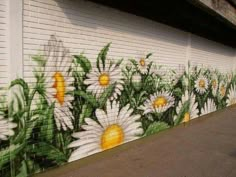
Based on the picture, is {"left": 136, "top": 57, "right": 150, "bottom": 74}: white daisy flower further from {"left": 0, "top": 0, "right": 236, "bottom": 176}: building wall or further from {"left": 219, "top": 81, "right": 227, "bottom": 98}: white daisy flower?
{"left": 219, "top": 81, "right": 227, "bottom": 98}: white daisy flower

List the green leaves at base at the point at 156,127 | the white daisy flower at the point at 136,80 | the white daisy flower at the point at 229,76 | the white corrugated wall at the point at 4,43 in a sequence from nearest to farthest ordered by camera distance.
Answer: the white corrugated wall at the point at 4,43
the white daisy flower at the point at 136,80
the green leaves at base at the point at 156,127
the white daisy flower at the point at 229,76

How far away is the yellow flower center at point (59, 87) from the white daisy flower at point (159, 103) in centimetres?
273

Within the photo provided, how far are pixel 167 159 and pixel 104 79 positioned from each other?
1.98m

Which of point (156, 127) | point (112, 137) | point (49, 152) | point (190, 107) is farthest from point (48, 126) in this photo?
point (190, 107)

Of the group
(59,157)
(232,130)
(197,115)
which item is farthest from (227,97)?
(59,157)

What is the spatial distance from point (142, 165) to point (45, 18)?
3045 millimetres

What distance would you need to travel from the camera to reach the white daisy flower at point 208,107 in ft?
38.5

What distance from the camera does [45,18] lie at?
4.84 m

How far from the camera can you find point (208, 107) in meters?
12.2

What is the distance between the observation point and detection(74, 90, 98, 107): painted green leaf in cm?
554

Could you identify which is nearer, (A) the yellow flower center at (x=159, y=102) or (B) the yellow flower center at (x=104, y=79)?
(B) the yellow flower center at (x=104, y=79)

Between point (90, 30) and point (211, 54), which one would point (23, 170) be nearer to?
point (90, 30)

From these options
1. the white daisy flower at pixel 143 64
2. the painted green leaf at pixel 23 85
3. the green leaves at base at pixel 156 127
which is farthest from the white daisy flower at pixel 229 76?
the painted green leaf at pixel 23 85

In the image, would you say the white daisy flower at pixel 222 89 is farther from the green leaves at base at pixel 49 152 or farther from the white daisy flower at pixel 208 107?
the green leaves at base at pixel 49 152
